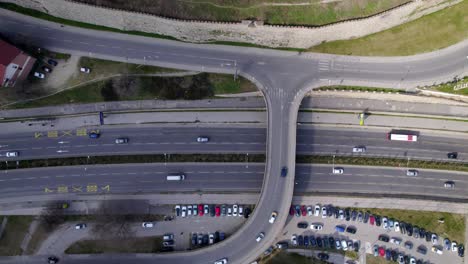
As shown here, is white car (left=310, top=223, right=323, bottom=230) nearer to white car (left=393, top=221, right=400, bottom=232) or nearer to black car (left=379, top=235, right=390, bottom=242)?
black car (left=379, top=235, right=390, bottom=242)

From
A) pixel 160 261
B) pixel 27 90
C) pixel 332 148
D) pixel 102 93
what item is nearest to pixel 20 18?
pixel 27 90

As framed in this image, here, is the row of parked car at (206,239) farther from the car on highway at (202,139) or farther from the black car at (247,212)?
the car on highway at (202,139)

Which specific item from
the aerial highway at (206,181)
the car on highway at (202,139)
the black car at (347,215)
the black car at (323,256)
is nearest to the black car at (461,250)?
the aerial highway at (206,181)

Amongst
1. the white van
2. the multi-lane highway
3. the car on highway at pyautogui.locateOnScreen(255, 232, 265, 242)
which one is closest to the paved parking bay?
the car on highway at pyautogui.locateOnScreen(255, 232, 265, 242)

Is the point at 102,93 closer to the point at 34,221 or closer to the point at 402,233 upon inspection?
the point at 34,221

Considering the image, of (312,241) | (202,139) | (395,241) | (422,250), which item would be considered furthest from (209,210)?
(422,250)

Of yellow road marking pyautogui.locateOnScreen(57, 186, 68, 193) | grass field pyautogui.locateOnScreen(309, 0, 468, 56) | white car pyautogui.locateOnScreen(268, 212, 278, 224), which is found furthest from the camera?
yellow road marking pyautogui.locateOnScreen(57, 186, 68, 193)

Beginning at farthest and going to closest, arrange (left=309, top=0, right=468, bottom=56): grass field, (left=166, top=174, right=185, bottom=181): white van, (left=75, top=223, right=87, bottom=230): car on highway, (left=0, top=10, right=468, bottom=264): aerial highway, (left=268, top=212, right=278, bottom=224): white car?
(left=166, top=174, right=185, bottom=181): white van, (left=75, top=223, right=87, bottom=230): car on highway, (left=0, top=10, right=468, bottom=264): aerial highway, (left=309, top=0, right=468, bottom=56): grass field, (left=268, top=212, right=278, bottom=224): white car
